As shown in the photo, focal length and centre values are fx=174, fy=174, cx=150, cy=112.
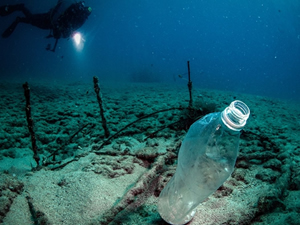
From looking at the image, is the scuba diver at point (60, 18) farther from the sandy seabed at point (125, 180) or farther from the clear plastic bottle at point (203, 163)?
the clear plastic bottle at point (203, 163)

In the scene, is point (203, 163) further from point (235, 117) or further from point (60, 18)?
point (60, 18)

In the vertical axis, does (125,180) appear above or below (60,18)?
below

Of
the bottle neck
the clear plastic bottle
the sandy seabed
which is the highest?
the bottle neck

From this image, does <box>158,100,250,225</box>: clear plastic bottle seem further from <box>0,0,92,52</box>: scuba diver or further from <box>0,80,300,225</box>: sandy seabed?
<box>0,0,92,52</box>: scuba diver

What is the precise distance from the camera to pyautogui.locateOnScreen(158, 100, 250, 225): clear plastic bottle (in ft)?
4.30

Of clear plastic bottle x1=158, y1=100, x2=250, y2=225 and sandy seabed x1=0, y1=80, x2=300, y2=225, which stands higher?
clear plastic bottle x1=158, y1=100, x2=250, y2=225

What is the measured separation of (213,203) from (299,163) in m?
1.50

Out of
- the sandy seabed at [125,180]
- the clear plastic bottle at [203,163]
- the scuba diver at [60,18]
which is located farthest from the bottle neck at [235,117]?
the scuba diver at [60,18]

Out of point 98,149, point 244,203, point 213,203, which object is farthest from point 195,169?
point 98,149

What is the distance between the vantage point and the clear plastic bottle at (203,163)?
4.30 ft

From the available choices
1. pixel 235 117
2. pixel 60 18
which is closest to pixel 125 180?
pixel 235 117

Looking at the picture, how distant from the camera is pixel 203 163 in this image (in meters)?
1.32

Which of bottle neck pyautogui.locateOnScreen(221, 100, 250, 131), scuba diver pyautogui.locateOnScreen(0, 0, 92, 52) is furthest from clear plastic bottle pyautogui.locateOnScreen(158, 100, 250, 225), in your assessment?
scuba diver pyautogui.locateOnScreen(0, 0, 92, 52)

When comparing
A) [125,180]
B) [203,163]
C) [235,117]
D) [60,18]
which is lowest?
[125,180]
